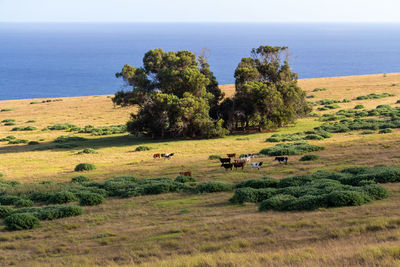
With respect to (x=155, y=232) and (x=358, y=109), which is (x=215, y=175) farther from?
(x=358, y=109)

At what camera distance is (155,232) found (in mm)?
14523

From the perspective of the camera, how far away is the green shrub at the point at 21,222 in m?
16.4

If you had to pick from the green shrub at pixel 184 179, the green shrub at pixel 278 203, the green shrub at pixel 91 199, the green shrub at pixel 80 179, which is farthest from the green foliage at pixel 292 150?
the green shrub at pixel 91 199

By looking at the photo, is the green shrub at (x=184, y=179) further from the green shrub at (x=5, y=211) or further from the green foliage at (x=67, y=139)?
the green foliage at (x=67, y=139)

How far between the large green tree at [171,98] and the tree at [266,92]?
130 inches

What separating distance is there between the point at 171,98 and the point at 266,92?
9.89 metres

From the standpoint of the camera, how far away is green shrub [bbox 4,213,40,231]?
16391 mm

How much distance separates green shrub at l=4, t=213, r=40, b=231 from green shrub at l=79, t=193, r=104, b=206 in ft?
10.2

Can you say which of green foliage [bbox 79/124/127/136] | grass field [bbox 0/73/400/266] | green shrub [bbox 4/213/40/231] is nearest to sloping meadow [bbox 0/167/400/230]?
green shrub [bbox 4/213/40/231]

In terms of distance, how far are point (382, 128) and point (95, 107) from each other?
52289 millimetres

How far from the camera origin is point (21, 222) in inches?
646

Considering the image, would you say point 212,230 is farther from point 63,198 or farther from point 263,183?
point 63,198

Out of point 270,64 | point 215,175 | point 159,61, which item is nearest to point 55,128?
point 159,61

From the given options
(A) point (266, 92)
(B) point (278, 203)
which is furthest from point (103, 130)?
(B) point (278, 203)
